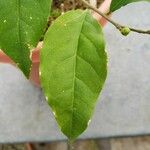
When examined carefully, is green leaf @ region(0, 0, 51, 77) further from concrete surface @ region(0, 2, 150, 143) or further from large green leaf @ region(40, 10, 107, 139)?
concrete surface @ region(0, 2, 150, 143)

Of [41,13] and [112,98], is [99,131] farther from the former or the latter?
[41,13]

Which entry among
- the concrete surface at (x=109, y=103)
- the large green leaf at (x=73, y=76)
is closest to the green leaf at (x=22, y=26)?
the large green leaf at (x=73, y=76)

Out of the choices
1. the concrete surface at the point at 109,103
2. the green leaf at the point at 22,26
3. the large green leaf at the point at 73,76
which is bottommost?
the concrete surface at the point at 109,103

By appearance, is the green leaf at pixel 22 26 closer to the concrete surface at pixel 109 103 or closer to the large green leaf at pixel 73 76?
the large green leaf at pixel 73 76

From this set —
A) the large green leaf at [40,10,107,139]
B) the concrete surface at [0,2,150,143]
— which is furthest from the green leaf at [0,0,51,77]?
the concrete surface at [0,2,150,143]

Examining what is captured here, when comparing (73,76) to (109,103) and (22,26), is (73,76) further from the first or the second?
(109,103)

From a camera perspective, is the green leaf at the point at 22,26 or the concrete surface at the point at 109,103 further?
the concrete surface at the point at 109,103
